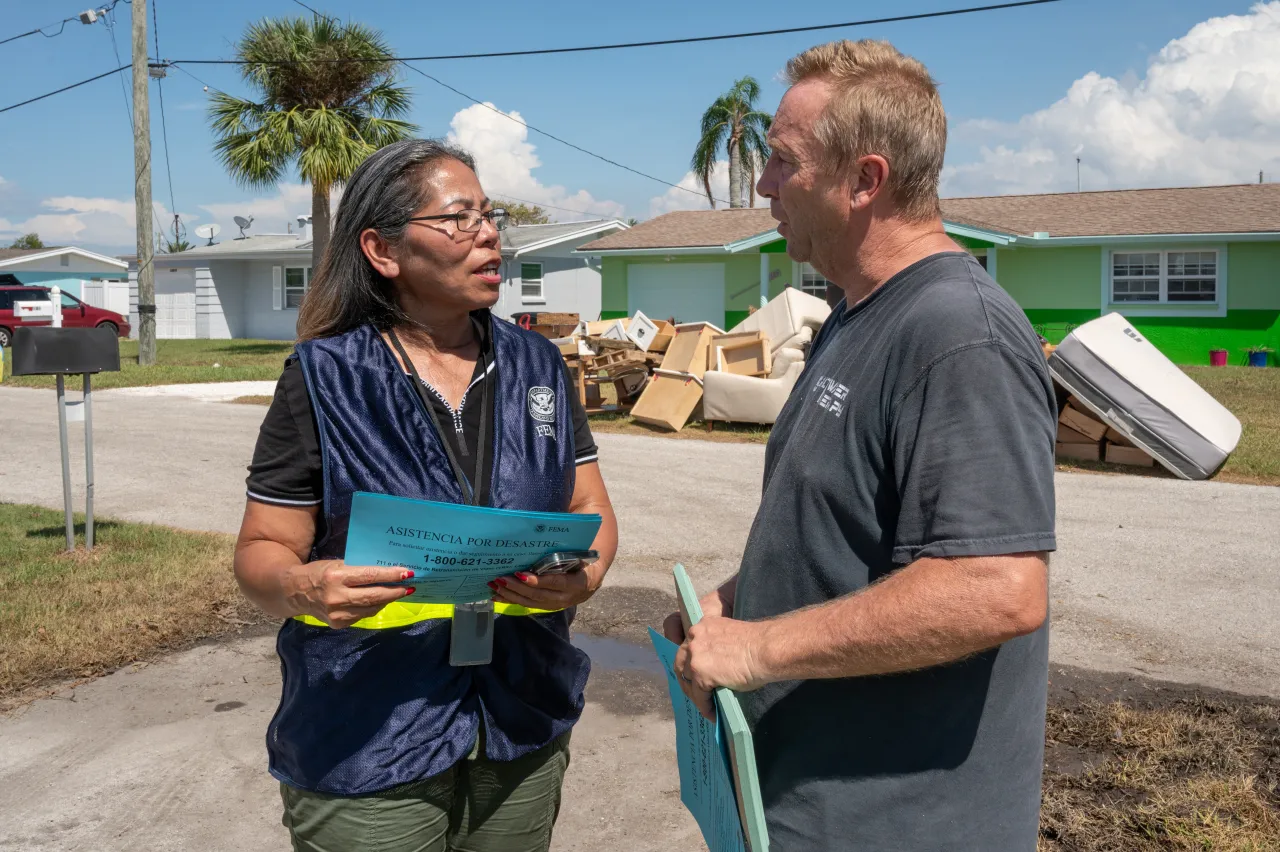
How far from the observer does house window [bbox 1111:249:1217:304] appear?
23.8m

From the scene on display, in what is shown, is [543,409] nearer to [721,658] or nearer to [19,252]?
[721,658]

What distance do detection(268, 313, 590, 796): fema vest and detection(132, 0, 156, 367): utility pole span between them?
2288cm

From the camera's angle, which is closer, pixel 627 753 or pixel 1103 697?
pixel 627 753

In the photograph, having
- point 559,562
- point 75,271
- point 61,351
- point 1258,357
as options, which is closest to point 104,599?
point 61,351

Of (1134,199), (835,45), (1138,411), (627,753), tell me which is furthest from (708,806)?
(1134,199)

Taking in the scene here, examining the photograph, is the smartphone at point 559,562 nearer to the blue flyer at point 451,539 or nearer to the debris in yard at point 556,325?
the blue flyer at point 451,539

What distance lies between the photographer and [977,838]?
1.69 meters

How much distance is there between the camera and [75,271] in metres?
56.9

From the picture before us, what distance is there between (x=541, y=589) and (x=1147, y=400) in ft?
32.5

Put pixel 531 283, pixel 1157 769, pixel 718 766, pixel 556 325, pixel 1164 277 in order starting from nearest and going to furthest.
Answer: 1. pixel 718 766
2. pixel 1157 769
3. pixel 556 325
4. pixel 1164 277
5. pixel 531 283

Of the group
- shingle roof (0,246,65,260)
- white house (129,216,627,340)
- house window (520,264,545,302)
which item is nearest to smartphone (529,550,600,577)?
white house (129,216,627,340)

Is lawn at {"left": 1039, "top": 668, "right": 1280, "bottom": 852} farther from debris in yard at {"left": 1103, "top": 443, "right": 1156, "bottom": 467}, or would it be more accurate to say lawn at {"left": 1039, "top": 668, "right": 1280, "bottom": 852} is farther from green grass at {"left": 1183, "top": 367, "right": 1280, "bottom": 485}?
debris in yard at {"left": 1103, "top": 443, "right": 1156, "bottom": 467}

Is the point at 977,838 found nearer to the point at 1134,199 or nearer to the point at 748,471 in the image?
the point at 748,471

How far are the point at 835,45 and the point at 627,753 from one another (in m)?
3.21
